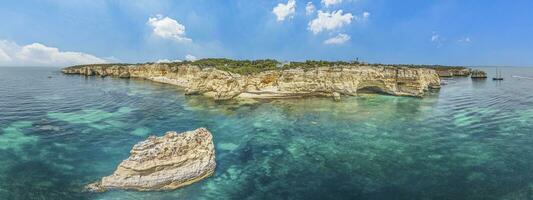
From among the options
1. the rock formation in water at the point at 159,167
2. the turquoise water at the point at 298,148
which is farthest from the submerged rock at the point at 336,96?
the rock formation in water at the point at 159,167

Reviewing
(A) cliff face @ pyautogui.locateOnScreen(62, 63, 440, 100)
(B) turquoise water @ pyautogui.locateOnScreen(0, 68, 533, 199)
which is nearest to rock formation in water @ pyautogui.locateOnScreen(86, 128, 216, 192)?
(B) turquoise water @ pyautogui.locateOnScreen(0, 68, 533, 199)

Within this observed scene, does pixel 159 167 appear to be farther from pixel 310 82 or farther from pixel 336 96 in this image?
pixel 310 82

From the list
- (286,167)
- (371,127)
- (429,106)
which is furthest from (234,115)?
(429,106)

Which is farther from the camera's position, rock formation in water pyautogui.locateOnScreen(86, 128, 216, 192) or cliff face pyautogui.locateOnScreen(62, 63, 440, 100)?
cliff face pyautogui.locateOnScreen(62, 63, 440, 100)

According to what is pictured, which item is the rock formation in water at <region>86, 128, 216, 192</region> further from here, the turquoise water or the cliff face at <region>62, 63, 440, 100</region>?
the cliff face at <region>62, 63, 440, 100</region>

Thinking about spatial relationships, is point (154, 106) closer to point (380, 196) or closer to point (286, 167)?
point (286, 167)

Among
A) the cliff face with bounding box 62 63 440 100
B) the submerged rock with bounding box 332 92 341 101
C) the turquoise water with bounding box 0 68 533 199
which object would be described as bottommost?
the turquoise water with bounding box 0 68 533 199

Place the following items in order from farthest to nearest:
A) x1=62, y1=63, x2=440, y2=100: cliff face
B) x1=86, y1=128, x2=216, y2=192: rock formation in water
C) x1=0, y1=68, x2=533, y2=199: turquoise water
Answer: x1=62, y1=63, x2=440, y2=100: cliff face < x1=0, y1=68, x2=533, y2=199: turquoise water < x1=86, y1=128, x2=216, y2=192: rock formation in water
